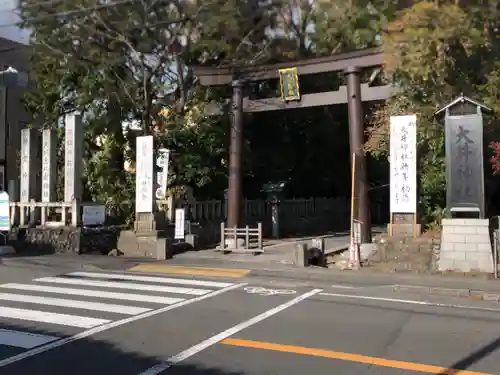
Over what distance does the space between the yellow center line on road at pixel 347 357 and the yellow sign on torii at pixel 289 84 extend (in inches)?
512

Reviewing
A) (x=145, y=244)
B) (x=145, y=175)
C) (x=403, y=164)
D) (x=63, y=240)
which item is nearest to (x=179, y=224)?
(x=145, y=244)

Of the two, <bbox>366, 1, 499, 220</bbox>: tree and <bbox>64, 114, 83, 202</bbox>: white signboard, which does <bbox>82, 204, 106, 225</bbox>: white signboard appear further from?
<bbox>366, 1, 499, 220</bbox>: tree

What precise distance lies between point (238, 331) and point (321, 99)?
12789 millimetres

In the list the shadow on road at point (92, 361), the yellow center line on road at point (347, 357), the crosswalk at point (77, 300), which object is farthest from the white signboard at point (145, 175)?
the yellow center line on road at point (347, 357)

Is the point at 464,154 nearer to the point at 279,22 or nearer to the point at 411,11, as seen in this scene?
the point at 411,11

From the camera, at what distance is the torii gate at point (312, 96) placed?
59.7ft

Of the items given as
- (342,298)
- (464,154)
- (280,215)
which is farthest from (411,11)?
(280,215)

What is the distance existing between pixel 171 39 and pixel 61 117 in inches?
276

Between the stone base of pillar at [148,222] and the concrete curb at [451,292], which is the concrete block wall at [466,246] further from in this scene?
the stone base of pillar at [148,222]

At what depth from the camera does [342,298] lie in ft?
35.8

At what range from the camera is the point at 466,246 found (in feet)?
45.6

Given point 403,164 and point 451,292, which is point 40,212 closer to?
point 403,164

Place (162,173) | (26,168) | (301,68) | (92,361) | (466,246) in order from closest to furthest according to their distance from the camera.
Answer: (92,361) < (466,246) < (301,68) < (162,173) < (26,168)

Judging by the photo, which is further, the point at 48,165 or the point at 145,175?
the point at 48,165
